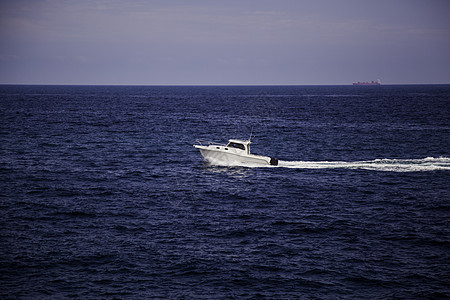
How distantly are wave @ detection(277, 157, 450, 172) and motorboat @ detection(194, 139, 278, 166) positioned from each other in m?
2.63

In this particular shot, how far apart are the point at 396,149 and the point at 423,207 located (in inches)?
1102

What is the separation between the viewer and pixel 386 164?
51688mm

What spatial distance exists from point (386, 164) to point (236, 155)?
1847cm

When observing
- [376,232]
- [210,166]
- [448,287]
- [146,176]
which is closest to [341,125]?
[210,166]

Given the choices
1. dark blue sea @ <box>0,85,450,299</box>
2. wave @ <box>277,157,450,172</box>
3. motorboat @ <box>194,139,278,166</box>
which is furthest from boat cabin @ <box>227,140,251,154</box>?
wave @ <box>277,157,450,172</box>

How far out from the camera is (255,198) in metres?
38.8

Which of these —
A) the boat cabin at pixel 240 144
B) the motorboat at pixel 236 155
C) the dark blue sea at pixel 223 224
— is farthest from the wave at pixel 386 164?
the boat cabin at pixel 240 144

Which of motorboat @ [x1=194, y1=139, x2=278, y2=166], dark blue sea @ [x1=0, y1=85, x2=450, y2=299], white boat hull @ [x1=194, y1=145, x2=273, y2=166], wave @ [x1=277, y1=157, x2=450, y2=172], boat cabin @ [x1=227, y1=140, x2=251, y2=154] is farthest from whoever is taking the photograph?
white boat hull @ [x1=194, y1=145, x2=273, y2=166]

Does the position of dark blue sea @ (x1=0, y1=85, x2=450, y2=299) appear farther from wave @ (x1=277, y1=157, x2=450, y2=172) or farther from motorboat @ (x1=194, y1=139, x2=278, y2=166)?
motorboat @ (x1=194, y1=139, x2=278, y2=166)

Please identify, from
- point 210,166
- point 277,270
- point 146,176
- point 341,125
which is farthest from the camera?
point 341,125

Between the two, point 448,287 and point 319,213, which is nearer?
point 448,287

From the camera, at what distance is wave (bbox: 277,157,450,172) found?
49.6 m

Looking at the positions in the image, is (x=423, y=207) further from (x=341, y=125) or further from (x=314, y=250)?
(x=341, y=125)

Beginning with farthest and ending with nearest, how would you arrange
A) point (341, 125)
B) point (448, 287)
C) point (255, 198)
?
point (341, 125) < point (255, 198) < point (448, 287)
